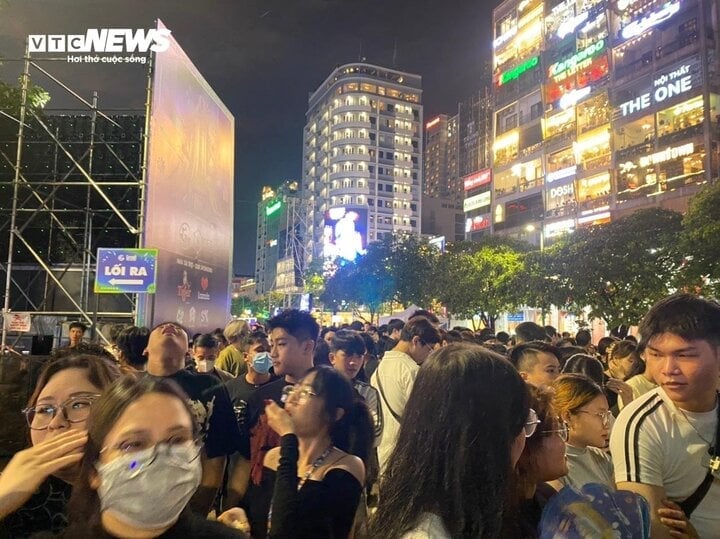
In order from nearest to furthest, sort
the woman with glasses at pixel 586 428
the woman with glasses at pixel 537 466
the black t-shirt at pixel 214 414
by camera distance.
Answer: the woman with glasses at pixel 537 466 < the woman with glasses at pixel 586 428 < the black t-shirt at pixel 214 414

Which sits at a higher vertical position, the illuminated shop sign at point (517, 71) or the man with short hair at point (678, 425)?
the illuminated shop sign at point (517, 71)

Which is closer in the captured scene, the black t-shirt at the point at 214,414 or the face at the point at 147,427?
the face at the point at 147,427

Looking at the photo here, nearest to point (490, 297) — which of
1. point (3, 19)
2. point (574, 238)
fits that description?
point (574, 238)

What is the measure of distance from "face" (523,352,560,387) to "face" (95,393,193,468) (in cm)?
311

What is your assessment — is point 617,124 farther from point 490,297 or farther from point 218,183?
point 218,183

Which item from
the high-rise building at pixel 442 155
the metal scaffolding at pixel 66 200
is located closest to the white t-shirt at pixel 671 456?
the metal scaffolding at pixel 66 200

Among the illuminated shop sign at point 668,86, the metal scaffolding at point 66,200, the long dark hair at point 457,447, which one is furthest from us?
the illuminated shop sign at point 668,86

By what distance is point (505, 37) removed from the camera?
5750cm

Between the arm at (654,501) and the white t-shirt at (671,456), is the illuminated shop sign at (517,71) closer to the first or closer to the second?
the white t-shirt at (671,456)

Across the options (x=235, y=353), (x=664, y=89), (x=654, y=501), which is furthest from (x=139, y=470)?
(x=664, y=89)

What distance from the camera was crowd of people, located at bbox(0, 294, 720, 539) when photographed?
4.76 ft

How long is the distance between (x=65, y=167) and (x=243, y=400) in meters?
14.4

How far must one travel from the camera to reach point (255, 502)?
2.90 m

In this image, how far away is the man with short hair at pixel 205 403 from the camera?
10.4 feet
